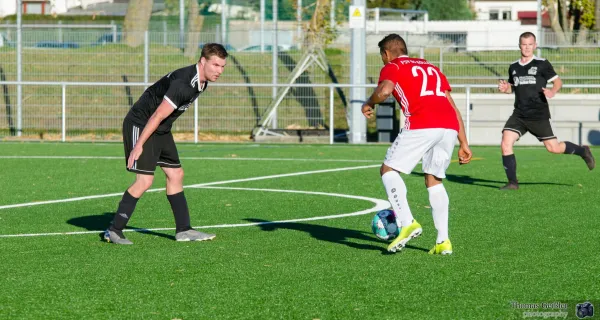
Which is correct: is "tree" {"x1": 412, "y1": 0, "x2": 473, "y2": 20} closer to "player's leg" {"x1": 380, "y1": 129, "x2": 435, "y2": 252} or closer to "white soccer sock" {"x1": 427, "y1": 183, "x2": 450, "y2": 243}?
"white soccer sock" {"x1": 427, "y1": 183, "x2": 450, "y2": 243}

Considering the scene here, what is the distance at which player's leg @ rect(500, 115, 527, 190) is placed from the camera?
14.0 meters

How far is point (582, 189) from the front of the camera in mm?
13883

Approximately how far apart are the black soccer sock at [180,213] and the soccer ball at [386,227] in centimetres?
178

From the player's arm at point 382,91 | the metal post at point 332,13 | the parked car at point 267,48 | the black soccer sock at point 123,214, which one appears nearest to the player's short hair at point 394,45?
the player's arm at point 382,91

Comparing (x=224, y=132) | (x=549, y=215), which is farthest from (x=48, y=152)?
(x=549, y=215)

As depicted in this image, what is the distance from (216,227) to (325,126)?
1587 centimetres

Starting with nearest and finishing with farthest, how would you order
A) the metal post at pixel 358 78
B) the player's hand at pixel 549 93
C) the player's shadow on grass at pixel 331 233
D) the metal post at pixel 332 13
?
1. the player's shadow on grass at pixel 331 233
2. the player's hand at pixel 549 93
3. the metal post at pixel 358 78
4. the metal post at pixel 332 13

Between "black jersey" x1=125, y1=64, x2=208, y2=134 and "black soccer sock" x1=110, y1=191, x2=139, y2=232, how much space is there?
664mm

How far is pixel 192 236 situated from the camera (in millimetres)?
9516

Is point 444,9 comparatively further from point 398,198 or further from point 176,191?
point 398,198

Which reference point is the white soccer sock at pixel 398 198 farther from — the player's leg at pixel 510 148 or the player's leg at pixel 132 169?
the player's leg at pixel 510 148

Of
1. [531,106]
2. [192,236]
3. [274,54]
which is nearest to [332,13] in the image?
[274,54]

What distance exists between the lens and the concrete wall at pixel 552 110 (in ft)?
85.3

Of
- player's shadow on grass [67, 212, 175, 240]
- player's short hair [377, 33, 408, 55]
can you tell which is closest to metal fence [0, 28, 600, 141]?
player's shadow on grass [67, 212, 175, 240]
